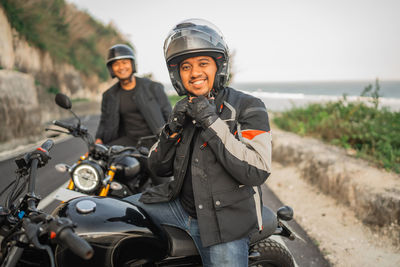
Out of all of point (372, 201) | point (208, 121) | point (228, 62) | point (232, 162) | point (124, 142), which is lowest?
point (372, 201)

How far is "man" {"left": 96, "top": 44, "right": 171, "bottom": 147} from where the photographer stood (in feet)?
12.9

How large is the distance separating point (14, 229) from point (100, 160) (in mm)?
1792

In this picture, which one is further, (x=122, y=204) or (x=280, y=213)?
(x=280, y=213)

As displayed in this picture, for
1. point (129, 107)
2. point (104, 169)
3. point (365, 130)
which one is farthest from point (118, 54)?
point (365, 130)

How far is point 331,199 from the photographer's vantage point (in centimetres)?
452

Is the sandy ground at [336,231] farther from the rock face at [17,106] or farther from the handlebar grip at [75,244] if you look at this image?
the rock face at [17,106]

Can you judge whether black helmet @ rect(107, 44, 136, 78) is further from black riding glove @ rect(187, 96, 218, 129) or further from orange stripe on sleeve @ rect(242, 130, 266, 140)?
orange stripe on sleeve @ rect(242, 130, 266, 140)

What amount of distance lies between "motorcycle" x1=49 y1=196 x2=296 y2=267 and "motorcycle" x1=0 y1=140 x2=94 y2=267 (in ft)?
0.46

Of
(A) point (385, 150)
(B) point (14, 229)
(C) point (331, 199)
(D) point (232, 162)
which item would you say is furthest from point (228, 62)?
(A) point (385, 150)

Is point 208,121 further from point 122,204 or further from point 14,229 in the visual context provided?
point 14,229

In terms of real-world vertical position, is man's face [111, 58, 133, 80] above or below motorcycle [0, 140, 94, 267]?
above

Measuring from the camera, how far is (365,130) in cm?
602

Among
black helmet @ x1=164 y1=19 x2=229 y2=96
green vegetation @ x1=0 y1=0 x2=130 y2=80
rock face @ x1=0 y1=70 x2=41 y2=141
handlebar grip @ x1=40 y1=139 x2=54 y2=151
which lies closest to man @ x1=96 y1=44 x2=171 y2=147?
black helmet @ x1=164 y1=19 x2=229 y2=96

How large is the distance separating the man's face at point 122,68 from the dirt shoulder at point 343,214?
10.8ft
